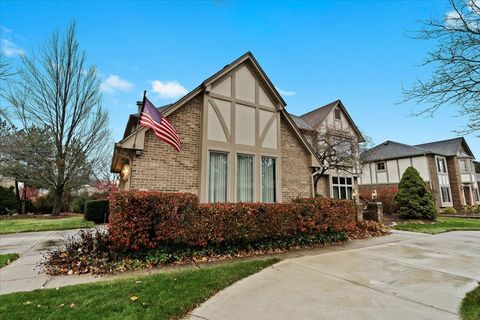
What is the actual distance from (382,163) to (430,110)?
29084 millimetres

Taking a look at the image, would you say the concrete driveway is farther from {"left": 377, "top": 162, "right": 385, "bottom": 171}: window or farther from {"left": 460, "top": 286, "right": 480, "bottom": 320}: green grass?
{"left": 377, "top": 162, "right": 385, "bottom": 171}: window

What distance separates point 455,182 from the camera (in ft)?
93.8

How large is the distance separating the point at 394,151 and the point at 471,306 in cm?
3147

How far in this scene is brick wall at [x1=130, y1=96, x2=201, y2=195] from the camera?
7484 mm

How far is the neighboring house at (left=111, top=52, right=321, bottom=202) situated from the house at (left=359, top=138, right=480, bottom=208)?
64.6ft

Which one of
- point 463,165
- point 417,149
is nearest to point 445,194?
point 463,165

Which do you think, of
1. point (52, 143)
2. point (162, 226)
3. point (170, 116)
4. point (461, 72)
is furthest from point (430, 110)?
point (52, 143)

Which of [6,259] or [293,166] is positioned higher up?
[293,166]

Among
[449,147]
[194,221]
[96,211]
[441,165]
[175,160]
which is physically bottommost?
[96,211]

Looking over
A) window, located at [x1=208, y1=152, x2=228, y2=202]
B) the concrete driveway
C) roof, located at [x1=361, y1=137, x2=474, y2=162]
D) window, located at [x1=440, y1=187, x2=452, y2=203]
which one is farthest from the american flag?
window, located at [x1=440, y1=187, x2=452, y2=203]

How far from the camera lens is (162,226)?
5746 mm

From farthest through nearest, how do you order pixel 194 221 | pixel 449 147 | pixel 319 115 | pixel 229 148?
pixel 449 147, pixel 319 115, pixel 229 148, pixel 194 221

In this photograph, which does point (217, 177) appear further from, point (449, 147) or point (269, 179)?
point (449, 147)

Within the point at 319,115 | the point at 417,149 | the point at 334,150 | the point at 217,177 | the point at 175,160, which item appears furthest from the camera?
the point at 417,149
